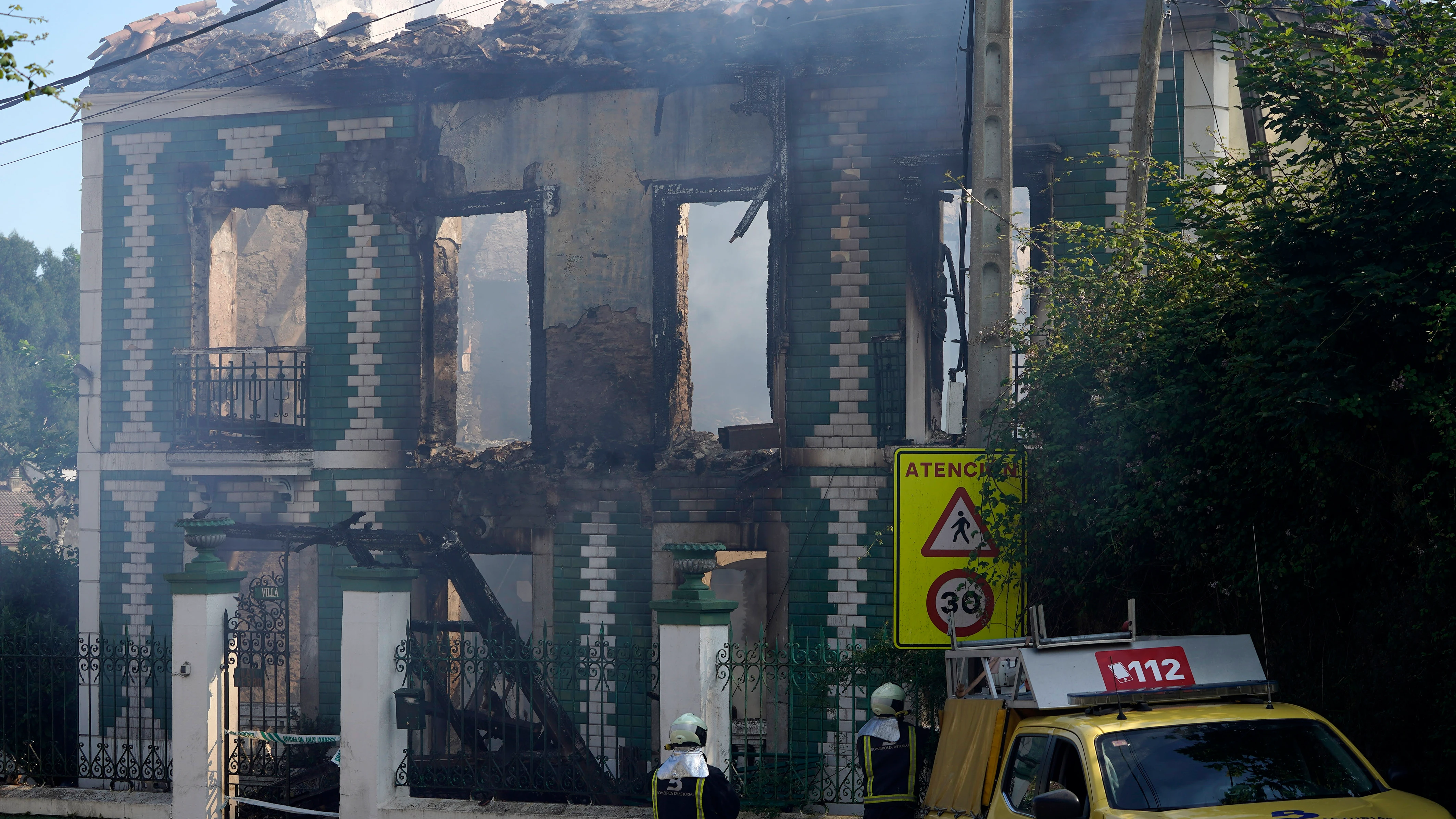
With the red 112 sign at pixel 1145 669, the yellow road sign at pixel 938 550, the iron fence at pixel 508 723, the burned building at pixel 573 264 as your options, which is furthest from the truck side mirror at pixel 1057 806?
the burned building at pixel 573 264

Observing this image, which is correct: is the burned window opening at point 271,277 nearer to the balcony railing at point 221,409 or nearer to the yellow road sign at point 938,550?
the balcony railing at point 221,409

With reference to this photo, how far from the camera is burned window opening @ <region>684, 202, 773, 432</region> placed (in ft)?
130

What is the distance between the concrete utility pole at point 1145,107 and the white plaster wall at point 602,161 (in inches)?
209

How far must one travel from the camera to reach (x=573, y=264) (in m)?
14.4

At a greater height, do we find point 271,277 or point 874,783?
point 271,277

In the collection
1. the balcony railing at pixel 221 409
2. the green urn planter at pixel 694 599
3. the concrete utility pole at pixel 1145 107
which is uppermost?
the concrete utility pole at pixel 1145 107

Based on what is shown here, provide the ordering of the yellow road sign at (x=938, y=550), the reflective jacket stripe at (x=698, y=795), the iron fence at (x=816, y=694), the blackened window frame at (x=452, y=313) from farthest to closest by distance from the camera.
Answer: the blackened window frame at (x=452, y=313), the iron fence at (x=816, y=694), the yellow road sign at (x=938, y=550), the reflective jacket stripe at (x=698, y=795)

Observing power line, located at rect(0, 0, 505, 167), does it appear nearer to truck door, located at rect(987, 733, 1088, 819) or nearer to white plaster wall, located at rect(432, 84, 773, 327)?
white plaster wall, located at rect(432, 84, 773, 327)

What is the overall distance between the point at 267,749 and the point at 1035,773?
9756 mm

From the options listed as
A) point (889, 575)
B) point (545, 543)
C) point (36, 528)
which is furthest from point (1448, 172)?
point (36, 528)

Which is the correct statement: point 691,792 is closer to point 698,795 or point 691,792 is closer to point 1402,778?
point 698,795

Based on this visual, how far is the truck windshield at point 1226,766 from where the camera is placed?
5293 mm

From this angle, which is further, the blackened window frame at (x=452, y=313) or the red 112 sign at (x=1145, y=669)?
the blackened window frame at (x=452, y=313)

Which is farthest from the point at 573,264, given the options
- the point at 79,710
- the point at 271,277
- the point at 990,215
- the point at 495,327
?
the point at 495,327
